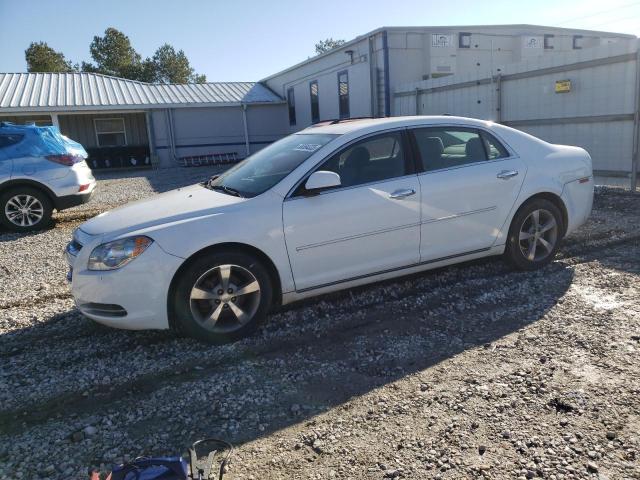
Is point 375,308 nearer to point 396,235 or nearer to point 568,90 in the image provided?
point 396,235

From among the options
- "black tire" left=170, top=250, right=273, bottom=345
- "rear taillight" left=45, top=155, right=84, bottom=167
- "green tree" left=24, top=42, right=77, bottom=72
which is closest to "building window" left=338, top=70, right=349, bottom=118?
"rear taillight" left=45, top=155, right=84, bottom=167

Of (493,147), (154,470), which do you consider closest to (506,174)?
(493,147)

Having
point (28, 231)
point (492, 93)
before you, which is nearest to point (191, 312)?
point (28, 231)

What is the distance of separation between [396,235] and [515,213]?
4.52ft

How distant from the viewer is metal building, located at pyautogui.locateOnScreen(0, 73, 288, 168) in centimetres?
2327

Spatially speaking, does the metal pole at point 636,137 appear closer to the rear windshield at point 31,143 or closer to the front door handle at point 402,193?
the front door handle at point 402,193

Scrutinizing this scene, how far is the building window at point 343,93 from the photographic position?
59.3 ft

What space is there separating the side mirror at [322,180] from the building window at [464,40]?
1395 cm

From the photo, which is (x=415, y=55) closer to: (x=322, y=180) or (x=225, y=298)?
(x=322, y=180)

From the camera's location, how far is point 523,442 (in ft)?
8.66

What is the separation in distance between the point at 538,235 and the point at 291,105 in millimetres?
20899

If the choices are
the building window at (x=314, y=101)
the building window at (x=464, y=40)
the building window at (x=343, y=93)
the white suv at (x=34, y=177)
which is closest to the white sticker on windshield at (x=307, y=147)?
the white suv at (x=34, y=177)

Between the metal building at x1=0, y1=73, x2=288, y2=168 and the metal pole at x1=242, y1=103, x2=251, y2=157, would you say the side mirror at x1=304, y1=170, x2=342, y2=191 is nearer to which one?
the metal building at x1=0, y1=73, x2=288, y2=168

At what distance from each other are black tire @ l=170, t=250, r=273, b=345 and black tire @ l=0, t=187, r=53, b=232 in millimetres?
6130
